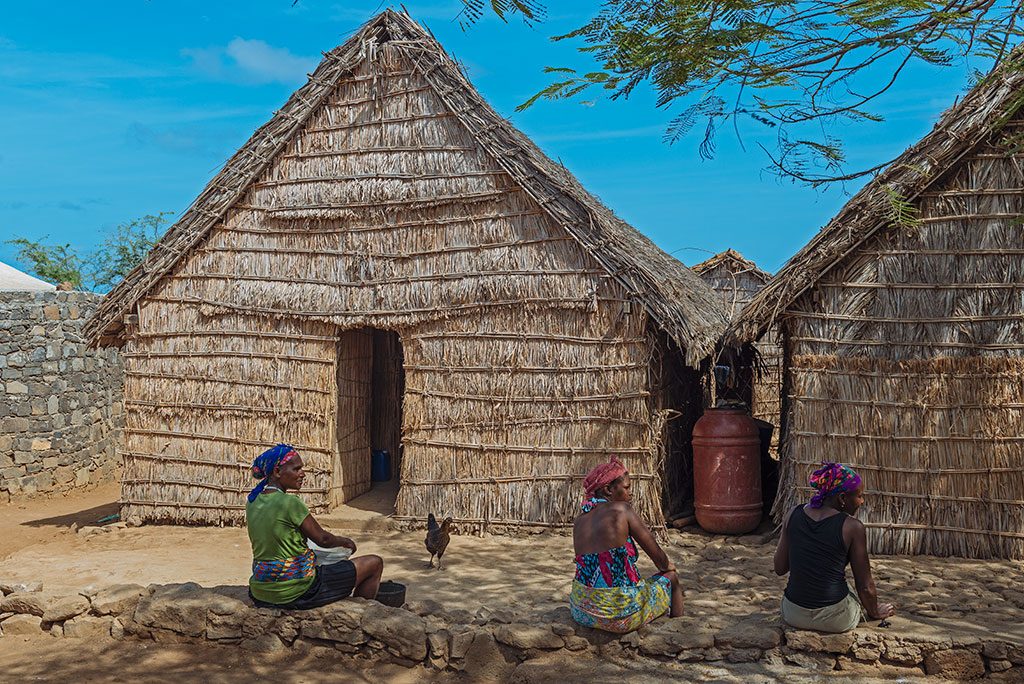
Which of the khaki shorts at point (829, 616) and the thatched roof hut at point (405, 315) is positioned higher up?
the thatched roof hut at point (405, 315)

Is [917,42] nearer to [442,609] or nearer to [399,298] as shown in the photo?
[442,609]

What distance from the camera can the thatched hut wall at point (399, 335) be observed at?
9984mm

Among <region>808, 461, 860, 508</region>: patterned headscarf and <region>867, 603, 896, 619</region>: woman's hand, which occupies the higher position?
<region>808, 461, 860, 508</region>: patterned headscarf

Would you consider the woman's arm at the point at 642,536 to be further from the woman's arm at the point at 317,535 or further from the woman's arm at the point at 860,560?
the woman's arm at the point at 317,535

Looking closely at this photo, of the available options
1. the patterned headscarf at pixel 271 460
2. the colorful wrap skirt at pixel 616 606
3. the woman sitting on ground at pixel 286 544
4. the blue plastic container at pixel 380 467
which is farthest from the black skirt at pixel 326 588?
the blue plastic container at pixel 380 467

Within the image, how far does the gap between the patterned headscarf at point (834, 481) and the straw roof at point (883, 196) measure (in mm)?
3417

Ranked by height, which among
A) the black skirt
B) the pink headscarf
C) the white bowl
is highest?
the pink headscarf

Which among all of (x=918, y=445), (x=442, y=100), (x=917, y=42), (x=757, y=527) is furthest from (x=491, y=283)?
(x=917, y=42)

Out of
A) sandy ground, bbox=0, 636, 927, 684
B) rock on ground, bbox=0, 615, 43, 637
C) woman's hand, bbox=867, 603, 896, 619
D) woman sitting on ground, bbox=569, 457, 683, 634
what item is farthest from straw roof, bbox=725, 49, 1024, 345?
rock on ground, bbox=0, 615, 43, 637

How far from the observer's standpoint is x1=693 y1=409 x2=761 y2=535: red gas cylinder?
32.3 ft

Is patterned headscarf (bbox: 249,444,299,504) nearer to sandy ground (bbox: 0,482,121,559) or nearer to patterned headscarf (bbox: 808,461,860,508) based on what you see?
patterned headscarf (bbox: 808,461,860,508)

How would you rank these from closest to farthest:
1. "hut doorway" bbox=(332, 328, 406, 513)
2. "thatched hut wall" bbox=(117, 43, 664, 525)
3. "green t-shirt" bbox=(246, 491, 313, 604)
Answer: "green t-shirt" bbox=(246, 491, 313, 604) < "thatched hut wall" bbox=(117, 43, 664, 525) < "hut doorway" bbox=(332, 328, 406, 513)

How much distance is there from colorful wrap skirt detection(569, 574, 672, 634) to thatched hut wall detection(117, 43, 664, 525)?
3.92 metres

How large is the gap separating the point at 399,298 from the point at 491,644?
5370 mm
